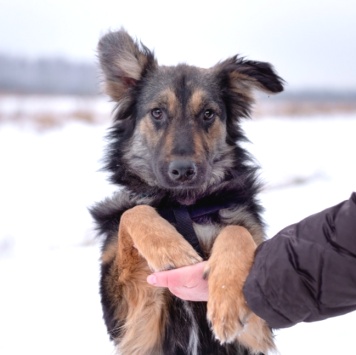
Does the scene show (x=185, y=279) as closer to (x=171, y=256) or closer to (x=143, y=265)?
(x=171, y=256)

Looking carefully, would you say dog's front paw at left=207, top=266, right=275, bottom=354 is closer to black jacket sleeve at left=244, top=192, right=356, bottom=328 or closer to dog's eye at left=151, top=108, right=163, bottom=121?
black jacket sleeve at left=244, top=192, right=356, bottom=328

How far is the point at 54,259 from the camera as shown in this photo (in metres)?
7.09

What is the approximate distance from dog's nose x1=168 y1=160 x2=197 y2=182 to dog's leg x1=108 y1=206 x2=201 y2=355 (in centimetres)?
37

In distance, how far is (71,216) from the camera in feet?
34.6

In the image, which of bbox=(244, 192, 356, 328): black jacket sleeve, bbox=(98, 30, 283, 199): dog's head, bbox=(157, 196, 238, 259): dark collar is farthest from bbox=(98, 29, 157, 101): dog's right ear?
bbox=(244, 192, 356, 328): black jacket sleeve

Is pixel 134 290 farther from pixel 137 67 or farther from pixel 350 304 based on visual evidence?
pixel 137 67

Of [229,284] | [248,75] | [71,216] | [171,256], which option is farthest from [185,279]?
[71,216]

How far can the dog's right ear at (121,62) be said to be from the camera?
14.5 ft

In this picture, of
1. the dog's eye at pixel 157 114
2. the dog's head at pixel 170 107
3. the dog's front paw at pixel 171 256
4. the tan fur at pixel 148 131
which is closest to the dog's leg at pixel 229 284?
the dog's front paw at pixel 171 256

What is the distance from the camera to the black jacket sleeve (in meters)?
2.51

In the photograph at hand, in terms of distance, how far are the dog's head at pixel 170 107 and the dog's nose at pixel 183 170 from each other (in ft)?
0.40

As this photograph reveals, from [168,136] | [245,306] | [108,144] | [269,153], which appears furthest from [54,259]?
[269,153]

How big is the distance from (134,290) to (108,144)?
4.45 feet

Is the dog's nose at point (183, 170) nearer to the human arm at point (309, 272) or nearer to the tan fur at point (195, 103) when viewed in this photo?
the tan fur at point (195, 103)
